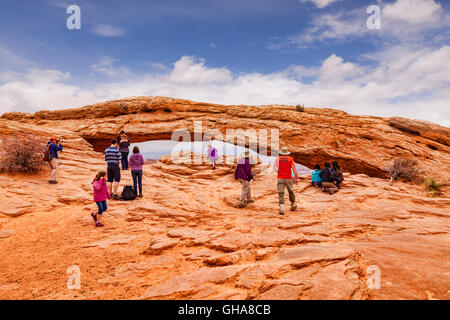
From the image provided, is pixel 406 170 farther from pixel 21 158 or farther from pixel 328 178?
pixel 21 158

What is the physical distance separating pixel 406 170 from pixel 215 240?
17.4 metres

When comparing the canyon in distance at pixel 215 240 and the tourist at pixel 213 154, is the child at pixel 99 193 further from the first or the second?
the tourist at pixel 213 154

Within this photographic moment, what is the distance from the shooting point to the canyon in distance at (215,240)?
3.29 metres

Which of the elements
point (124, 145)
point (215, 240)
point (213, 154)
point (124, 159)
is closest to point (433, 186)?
point (213, 154)

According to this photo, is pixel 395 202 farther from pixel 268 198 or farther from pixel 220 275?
pixel 220 275

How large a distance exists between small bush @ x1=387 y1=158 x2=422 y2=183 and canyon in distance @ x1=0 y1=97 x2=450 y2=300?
1639mm

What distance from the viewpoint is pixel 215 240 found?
214 inches

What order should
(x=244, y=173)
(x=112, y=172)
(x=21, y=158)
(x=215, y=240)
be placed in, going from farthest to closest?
(x=21, y=158) < (x=244, y=173) < (x=112, y=172) < (x=215, y=240)

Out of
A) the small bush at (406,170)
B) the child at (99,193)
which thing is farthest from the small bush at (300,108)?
the child at (99,193)

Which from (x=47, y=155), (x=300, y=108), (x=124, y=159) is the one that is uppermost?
(x=300, y=108)

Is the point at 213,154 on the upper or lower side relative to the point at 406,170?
upper

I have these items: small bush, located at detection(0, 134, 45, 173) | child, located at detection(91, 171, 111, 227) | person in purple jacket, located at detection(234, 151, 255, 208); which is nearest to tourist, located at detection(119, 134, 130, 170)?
small bush, located at detection(0, 134, 45, 173)

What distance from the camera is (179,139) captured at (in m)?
23.0

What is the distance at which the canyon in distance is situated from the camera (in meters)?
3.29
